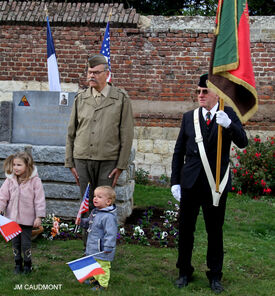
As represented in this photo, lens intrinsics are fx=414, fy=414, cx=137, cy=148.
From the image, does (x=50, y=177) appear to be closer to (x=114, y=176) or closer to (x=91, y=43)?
(x=114, y=176)

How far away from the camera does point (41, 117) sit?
241 inches

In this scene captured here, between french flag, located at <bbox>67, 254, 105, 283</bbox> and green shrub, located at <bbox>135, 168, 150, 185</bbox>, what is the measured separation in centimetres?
539

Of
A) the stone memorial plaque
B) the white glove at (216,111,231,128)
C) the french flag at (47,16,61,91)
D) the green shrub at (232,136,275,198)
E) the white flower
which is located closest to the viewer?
the white glove at (216,111,231,128)

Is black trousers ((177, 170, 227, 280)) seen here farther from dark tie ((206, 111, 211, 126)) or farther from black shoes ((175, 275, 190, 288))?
dark tie ((206, 111, 211, 126))

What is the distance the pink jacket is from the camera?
3.94 meters

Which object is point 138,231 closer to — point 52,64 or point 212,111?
point 212,111

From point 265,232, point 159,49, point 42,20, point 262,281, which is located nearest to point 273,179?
point 265,232

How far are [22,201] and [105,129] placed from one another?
3.48ft

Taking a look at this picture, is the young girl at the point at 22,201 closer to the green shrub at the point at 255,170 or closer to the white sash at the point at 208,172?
the white sash at the point at 208,172

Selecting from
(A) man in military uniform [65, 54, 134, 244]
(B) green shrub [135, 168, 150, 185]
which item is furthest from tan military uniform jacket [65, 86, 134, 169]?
(B) green shrub [135, 168, 150, 185]

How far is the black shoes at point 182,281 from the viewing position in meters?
3.82

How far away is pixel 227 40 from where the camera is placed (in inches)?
140

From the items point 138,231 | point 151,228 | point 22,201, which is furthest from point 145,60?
point 22,201

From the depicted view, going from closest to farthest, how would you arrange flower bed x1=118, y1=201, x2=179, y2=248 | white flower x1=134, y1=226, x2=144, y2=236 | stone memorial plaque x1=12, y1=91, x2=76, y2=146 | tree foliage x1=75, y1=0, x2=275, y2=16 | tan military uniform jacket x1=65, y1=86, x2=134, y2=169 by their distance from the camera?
tan military uniform jacket x1=65, y1=86, x2=134, y2=169
flower bed x1=118, y1=201, x2=179, y2=248
white flower x1=134, y1=226, x2=144, y2=236
stone memorial plaque x1=12, y1=91, x2=76, y2=146
tree foliage x1=75, y1=0, x2=275, y2=16
